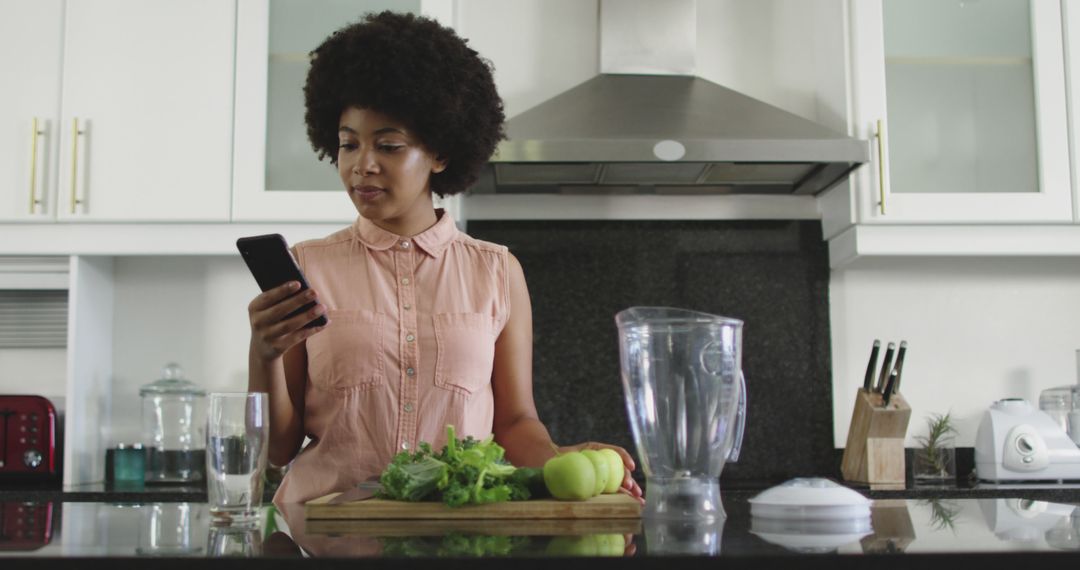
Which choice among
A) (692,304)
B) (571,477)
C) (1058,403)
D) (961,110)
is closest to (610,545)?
(571,477)

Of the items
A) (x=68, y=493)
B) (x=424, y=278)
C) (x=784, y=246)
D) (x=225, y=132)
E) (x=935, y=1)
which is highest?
(x=935, y=1)

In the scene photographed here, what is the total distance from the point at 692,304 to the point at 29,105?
1638 mm

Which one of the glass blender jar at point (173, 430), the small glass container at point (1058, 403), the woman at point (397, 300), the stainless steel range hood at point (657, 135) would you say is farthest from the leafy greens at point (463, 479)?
the small glass container at point (1058, 403)

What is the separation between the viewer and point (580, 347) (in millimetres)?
2730

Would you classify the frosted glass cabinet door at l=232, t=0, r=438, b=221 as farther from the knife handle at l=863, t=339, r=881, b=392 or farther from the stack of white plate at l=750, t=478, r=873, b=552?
the stack of white plate at l=750, t=478, r=873, b=552

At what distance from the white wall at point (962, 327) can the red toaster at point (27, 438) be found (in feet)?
6.27

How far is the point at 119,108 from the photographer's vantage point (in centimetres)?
249

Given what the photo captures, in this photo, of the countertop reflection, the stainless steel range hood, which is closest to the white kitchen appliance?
the stainless steel range hood

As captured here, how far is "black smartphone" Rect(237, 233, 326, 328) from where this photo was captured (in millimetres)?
1099

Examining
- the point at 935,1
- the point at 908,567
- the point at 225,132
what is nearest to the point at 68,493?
the point at 225,132

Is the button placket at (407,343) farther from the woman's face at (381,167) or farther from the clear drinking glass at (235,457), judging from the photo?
the clear drinking glass at (235,457)

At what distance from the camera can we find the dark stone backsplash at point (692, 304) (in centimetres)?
272

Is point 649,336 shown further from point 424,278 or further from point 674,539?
point 424,278

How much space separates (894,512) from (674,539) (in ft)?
1.08
